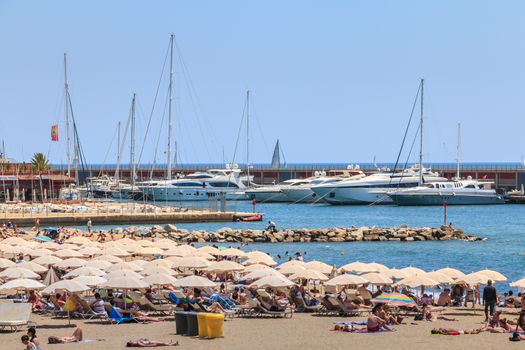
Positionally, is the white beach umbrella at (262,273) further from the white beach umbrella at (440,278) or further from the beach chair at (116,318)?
the beach chair at (116,318)

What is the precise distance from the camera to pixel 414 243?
229 ft

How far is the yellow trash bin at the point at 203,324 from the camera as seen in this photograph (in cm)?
2706

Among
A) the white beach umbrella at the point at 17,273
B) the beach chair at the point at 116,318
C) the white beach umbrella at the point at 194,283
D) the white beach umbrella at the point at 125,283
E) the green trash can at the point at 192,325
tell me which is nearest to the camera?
the green trash can at the point at 192,325

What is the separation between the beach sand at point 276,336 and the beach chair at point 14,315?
288 millimetres

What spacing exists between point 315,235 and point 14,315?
44.0m

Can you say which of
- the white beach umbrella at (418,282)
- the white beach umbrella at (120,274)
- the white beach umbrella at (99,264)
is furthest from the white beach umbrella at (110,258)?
the white beach umbrella at (418,282)

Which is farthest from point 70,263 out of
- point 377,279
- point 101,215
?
point 101,215

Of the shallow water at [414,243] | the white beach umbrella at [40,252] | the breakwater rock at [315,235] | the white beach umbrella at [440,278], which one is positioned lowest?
the shallow water at [414,243]

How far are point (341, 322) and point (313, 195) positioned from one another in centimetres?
10475

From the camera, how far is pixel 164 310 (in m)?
31.5

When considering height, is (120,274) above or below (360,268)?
above

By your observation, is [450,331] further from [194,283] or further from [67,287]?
[67,287]

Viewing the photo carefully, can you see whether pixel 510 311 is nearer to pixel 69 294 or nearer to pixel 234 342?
pixel 234 342

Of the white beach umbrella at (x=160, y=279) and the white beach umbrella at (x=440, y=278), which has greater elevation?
the white beach umbrella at (x=160, y=279)
